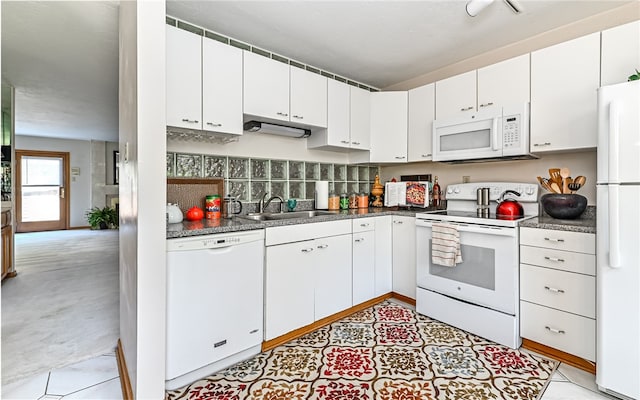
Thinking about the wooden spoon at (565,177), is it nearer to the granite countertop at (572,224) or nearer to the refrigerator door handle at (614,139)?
the granite countertop at (572,224)

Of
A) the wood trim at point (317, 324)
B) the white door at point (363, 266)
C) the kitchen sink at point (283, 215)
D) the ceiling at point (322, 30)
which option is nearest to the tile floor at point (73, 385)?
the wood trim at point (317, 324)

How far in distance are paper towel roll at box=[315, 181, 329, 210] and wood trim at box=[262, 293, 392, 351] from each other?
101 centimetres

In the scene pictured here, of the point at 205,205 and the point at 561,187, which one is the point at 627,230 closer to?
the point at 561,187

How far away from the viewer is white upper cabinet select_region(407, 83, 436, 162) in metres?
3.00

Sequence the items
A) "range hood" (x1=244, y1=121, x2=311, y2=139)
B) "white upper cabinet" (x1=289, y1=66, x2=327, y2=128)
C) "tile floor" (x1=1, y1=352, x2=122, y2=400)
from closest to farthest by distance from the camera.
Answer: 1. "tile floor" (x1=1, y1=352, x2=122, y2=400)
2. "range hood" (x1=244, y1=121, x2=311, y2=139)
3. "white upper cabinet" (x1=289, y1=66, x2=327, y2=128)

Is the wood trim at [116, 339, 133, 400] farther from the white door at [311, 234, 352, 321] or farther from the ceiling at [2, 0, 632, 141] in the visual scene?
the ceiling at [2, 0, 632, 141]

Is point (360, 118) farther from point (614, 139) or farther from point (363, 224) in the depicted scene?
point (614, 139)

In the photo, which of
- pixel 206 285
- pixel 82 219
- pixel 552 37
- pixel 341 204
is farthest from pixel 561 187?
pixel 82 219

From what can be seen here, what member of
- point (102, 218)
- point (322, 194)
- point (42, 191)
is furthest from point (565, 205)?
point (42, 191)

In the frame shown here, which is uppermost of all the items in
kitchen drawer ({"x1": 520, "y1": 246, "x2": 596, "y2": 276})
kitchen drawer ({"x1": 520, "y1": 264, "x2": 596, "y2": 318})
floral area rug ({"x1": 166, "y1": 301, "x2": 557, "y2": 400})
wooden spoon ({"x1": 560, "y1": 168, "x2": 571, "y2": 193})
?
→ wooden spoon ({"x1": 560, "y1": 168, "x2": 571, "y2": 193})

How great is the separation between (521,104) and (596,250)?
1.19m

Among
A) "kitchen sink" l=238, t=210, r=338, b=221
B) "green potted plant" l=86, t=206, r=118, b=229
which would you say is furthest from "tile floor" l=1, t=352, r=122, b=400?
"green potted plant" l=86, t=206, r=118, b=229

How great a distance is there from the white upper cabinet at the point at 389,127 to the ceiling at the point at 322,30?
0.31 meters

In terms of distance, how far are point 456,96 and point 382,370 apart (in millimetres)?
2330
